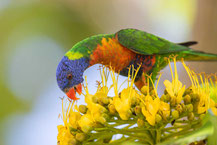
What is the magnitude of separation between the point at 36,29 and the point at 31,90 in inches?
53.5

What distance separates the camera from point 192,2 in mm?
3496

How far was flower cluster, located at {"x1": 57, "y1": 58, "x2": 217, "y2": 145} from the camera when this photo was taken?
1.20 metres

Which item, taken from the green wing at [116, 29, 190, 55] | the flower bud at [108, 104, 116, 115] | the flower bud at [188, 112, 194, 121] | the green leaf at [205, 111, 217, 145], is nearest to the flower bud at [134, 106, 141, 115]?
the flower bud at [108, 104, 116, 115]

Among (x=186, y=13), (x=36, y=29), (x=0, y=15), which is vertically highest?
(x=0, y=15)

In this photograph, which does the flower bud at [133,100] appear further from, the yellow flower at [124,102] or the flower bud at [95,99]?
the flower bud at [95,99]

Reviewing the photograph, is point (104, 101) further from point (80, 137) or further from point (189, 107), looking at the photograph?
point (189, 107)

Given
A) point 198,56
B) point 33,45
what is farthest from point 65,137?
point 33,45

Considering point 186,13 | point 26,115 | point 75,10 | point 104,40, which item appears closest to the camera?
point 104,40

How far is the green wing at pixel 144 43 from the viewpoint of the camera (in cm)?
234

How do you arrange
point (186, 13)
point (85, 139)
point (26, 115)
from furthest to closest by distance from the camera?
point (26, 115) < point (186, 13) < point (85, 139)

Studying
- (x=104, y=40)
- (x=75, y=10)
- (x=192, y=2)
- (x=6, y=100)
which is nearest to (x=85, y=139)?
(x=104, y=40)

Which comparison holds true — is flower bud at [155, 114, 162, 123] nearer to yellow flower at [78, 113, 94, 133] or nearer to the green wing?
yellow flower at [78, 113, 94, 133]

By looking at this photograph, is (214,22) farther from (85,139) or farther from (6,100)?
(6,100)

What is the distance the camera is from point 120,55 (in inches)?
91.1
